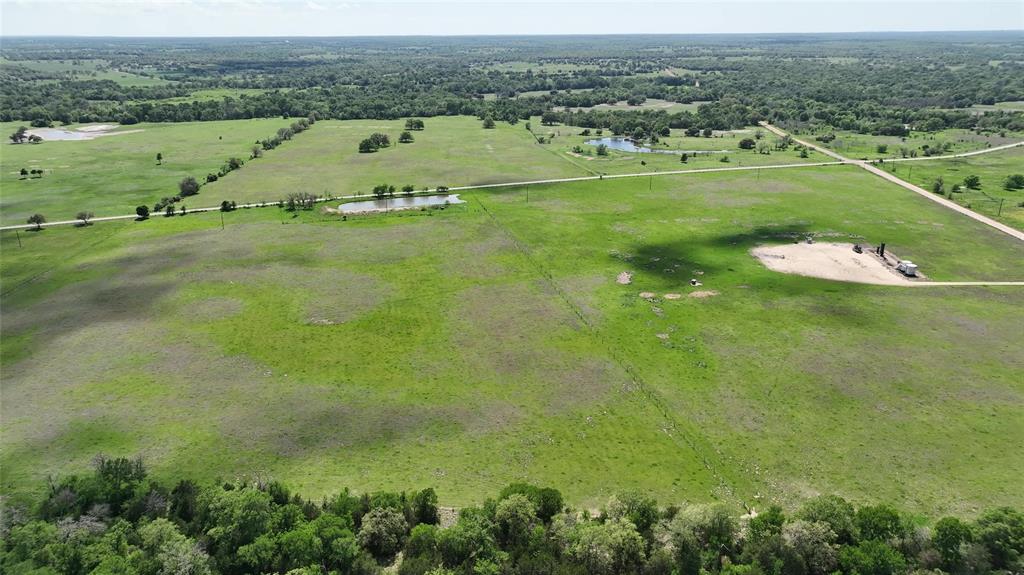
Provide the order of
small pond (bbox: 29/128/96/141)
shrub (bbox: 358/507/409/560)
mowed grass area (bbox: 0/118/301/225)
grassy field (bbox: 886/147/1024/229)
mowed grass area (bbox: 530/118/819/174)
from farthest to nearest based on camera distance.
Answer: small pond (bbox: 29/128/96/141) < mowed grass area (bbox: 530/118/819/174) < mowed grass area (bbox: 0/118/301/225) < grassy field (bbox: 886/147/1024/229) < shrub (bbox: 358/507/409/560)

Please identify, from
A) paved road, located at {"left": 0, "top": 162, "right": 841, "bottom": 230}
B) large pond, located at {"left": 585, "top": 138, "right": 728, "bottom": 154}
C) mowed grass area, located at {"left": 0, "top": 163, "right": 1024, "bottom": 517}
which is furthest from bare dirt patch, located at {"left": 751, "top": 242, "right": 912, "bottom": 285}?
large pond, located at {"left": 585, "top": 138, "right": 728, "bottom": 154}

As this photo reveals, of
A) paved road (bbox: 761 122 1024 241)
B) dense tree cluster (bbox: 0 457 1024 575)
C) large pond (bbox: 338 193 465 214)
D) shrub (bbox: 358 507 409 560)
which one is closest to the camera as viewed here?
dense tree cluster (bbox: 0 457 1024 575)

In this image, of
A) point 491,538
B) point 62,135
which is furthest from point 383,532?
point 62,135

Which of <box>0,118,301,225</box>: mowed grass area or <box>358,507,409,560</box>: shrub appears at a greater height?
<box>0,118,301,225</box>: mowed grass area

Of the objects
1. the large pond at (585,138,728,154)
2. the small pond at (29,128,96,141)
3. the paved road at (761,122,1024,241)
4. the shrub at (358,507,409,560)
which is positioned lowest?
the shrub at (358,507,409,560)

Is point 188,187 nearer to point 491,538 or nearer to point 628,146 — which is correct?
point 491,538

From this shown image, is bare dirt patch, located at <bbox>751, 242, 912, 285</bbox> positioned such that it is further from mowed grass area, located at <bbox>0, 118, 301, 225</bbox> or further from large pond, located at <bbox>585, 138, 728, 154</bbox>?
mowed grass area, located at <bbox>0, 118, 301, 225</bbox>

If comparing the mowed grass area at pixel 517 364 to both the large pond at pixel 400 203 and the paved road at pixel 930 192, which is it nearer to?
the paved road at pixel 930 192
